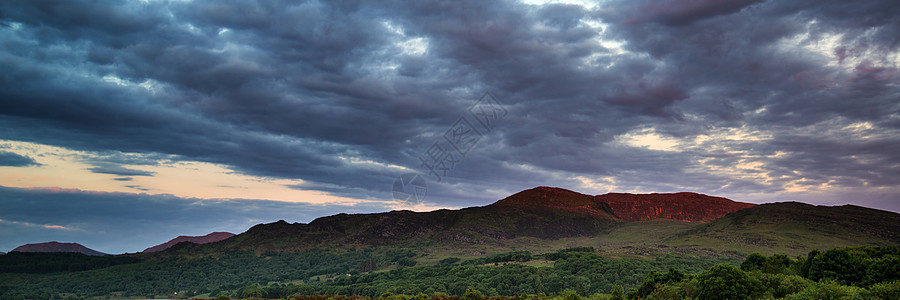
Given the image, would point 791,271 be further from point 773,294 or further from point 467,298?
point 467,298

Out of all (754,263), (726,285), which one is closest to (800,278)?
(726,285)

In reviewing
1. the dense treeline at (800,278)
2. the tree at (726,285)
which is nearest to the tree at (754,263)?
the dense treeline at (800,278)

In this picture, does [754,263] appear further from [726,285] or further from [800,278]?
[726,285]

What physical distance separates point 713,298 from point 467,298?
8470 centimetres

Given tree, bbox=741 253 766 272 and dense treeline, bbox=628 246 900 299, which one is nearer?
dense treeline, bbox=628 246 900 299

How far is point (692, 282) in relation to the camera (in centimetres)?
12550

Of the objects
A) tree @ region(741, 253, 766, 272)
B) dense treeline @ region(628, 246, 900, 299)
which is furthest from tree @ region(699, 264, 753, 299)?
tree @ region(741, 253, 766, 272)

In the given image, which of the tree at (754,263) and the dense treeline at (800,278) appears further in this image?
the tree at (754,263)

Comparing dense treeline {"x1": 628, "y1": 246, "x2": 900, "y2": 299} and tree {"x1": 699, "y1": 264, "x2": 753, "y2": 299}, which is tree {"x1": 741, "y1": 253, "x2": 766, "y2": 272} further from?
tree {"x1": 699, "y1": 264, "x2": 753, "y2": 299}

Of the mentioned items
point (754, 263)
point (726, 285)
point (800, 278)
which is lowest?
point (726, 285)

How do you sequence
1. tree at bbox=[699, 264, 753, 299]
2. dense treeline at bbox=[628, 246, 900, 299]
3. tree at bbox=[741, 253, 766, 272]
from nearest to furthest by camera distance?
dense treeline at bbox=[628, 246, 900, 299] < tree at bbox=[699, 264, 753, 299] < tree at bbox=[741, 253, 766, 272]

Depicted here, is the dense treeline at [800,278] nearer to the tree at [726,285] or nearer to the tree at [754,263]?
the tree at [726,285]

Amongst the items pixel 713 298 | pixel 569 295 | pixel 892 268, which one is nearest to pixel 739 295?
pixel 713 298

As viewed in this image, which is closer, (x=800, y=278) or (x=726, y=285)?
(x=726, y=285)
